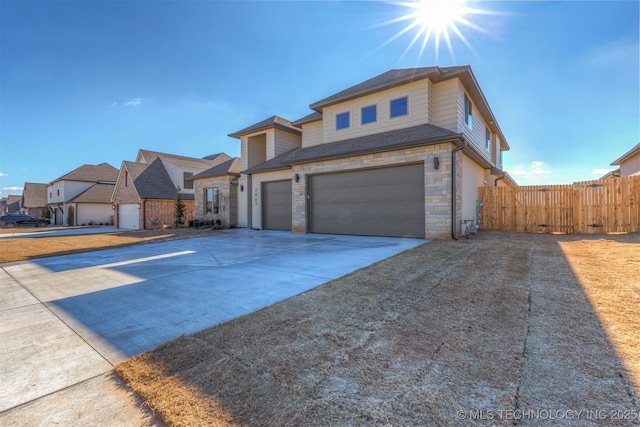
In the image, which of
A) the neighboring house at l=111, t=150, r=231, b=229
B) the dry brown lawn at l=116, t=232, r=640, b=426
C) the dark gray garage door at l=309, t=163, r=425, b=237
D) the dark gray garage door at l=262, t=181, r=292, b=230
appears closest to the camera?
the dry brown lawn at l=116, t=232, r=640, b=426

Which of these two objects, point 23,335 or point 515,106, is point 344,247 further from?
point 515,106

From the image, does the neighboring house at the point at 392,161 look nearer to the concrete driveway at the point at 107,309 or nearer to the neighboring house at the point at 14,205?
the concrete driveway at the point at 107,309

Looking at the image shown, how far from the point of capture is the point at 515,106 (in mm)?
13680

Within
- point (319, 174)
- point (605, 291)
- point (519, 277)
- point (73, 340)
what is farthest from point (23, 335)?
point (319, 174)

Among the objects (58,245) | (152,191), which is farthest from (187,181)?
(58,245)

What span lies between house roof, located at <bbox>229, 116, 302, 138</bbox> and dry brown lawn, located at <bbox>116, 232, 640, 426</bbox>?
1355 centimetres

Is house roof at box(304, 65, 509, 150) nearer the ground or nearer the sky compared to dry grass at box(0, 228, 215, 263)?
nearer the sky

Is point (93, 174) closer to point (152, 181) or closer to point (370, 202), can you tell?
point (152, 181)

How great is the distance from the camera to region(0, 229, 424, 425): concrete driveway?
187cm

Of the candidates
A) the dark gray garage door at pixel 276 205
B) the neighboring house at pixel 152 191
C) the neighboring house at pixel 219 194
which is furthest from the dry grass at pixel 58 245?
the neighboring house at pixel 152 191

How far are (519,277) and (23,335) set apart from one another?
6.58m

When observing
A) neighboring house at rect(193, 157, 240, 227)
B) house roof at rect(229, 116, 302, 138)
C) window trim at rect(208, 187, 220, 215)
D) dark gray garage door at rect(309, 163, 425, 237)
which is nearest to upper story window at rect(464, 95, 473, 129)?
dark gray garage door at rect(309, 163, 425, 237)

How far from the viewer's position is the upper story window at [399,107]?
11.1 metres

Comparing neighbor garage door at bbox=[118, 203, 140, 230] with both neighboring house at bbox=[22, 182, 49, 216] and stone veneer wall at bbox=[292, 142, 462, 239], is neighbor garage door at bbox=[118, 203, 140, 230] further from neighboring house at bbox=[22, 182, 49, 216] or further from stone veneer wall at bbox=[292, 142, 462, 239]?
neighboring house at bbox=[22, 182, 49, 216]
